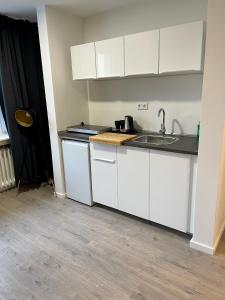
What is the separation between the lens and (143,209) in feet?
7.73

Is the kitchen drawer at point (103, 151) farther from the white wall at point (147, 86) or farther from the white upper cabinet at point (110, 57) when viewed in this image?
the white upper cabinet at point (110, 57)

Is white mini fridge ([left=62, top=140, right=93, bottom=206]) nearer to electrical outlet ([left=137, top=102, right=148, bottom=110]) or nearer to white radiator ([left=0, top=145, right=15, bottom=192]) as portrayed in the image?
electrical outlet ([left=137, top=102, right=148, bottom=110])

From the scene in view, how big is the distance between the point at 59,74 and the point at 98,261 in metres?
2.11

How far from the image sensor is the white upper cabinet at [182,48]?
6.26ft

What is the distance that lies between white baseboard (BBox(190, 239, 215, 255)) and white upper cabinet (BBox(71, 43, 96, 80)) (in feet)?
6.63

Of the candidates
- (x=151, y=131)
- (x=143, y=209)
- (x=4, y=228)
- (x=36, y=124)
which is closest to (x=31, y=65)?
(x=36, y=124)

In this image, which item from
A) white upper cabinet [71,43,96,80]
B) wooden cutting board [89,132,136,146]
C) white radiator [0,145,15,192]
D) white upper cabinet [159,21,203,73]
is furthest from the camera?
white radiator [0,145,15,192]

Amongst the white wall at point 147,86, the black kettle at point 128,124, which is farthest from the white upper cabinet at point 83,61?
the black kettle at point 128,124

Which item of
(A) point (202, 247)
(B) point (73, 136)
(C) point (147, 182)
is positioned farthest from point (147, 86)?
(A) point (202, 247)

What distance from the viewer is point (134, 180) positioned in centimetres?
234

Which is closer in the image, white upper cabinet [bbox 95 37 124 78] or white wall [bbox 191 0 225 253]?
white wall [bbox 191 0 225 253]

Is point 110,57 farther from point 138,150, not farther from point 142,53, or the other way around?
point 138,150

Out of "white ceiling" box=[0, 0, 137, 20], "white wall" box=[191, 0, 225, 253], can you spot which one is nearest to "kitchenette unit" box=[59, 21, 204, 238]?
"white wall" box=[191, 0, 225, 253]

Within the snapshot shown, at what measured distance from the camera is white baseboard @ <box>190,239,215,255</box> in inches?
77.3
